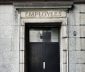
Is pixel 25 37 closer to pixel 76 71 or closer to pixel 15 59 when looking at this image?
pixel 15 59

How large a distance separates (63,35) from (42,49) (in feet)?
5.05

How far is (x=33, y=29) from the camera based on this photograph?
16.9 m

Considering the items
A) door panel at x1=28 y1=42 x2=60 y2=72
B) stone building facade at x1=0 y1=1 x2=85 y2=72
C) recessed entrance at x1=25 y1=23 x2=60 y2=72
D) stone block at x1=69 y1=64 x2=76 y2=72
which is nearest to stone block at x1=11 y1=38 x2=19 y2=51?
stone building facade at x1=0 y1=1 x2=85 y2=72

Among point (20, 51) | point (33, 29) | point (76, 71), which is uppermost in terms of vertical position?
point (33, 29)

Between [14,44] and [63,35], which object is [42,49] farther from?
[14,44]

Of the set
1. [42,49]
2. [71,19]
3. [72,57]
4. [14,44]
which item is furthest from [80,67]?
[14,44]

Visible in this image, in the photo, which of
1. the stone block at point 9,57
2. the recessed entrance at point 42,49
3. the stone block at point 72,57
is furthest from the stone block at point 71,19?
the stone block at point 9,57

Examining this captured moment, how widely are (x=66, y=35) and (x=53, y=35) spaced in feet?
3.65

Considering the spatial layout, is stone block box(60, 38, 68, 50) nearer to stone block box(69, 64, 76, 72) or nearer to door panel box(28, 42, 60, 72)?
door panel box(28, 42, 60, 72)

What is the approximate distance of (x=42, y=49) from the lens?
55.3 ft

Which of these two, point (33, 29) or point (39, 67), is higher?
point (33, 29)

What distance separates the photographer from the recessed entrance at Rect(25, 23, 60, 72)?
1681 cm

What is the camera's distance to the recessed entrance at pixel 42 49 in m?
16.8

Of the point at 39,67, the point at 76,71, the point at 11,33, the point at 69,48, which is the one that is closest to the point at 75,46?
the point at 69,48
